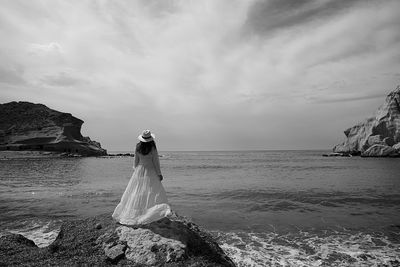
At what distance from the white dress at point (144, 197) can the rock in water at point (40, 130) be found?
101 metres

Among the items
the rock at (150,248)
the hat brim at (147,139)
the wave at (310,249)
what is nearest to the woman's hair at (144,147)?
the hat brim at (147,139)

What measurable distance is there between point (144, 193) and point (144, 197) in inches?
4.4

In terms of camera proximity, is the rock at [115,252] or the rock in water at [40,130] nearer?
the rock at [115,252]

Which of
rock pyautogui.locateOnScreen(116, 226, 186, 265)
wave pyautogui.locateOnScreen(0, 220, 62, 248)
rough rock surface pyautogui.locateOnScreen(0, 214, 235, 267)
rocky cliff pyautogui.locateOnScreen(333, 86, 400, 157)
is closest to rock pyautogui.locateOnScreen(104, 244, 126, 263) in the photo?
rough rock surface pyautogui.locateOnScreen(0, 214, 235, 267)

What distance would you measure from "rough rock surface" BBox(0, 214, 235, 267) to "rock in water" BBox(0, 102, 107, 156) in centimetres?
10100

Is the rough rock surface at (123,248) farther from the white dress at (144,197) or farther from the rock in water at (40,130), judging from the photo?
the rock in water at (40,130)

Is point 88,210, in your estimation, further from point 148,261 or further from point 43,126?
point 43,126

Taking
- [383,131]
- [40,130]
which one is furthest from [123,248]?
[40,130]

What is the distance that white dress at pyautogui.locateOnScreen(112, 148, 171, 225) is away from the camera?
7294 millimetres

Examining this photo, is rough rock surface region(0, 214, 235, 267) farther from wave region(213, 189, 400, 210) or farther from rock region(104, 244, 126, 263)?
wave region(213, 189, 400, 210)

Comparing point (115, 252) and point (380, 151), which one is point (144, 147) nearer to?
point (115, 252)

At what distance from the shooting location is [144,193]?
7586 millimetres

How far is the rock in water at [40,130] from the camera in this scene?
98125mm

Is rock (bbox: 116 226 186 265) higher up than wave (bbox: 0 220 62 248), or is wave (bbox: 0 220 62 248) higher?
rock (bbox: 116 226 186 265)
